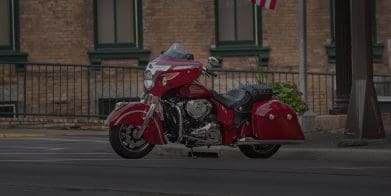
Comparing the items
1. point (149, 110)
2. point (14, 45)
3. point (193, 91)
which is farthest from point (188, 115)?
point (14, 45)

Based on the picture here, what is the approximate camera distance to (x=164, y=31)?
18.9 metres

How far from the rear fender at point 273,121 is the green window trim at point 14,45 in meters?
10.0

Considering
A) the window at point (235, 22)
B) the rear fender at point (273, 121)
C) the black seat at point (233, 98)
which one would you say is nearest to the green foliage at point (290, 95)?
the rear fender at point (273, 121)

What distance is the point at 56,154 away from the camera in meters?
11.8

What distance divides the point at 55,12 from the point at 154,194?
12051mm

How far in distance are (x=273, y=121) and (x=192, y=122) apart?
1.07 meters

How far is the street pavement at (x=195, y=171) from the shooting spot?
8.16m

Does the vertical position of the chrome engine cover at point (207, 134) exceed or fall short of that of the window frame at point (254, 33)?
it falls short

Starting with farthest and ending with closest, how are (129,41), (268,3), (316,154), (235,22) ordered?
(129,41), (235,22), (268,3), (316,154)

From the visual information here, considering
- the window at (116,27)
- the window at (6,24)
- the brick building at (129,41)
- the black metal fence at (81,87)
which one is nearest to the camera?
the black metal fence at (81,87)

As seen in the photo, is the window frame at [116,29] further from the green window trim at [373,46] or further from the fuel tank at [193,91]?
the fuel tank at [193,91]

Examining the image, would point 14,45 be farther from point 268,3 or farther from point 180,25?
point 268,3

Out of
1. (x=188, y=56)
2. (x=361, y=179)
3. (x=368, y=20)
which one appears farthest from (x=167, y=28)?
(x=361, y=179)

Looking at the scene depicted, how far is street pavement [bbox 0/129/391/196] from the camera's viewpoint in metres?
8.16
